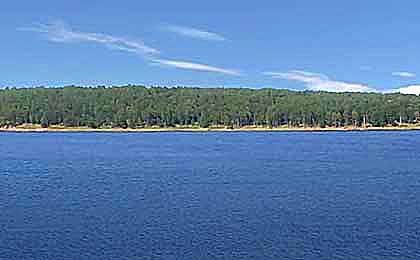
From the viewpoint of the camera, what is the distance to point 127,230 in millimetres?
34406

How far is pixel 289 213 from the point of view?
127 feet

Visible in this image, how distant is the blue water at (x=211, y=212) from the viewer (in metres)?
A: 30.3

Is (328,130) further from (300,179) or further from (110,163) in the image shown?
(300,179)

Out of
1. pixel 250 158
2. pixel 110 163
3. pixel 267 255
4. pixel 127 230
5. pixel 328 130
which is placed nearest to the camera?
pixel 267 255

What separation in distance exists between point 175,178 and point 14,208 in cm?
2019

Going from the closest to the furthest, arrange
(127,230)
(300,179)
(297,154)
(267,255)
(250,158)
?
(267,255) < (127,230) < (300,179) < (250,158) < (297,154)

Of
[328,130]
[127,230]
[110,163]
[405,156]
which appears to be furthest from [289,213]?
[328,130]

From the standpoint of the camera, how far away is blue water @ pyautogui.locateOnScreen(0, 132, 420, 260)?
99.5 ft

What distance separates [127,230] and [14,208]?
10319 millimetres

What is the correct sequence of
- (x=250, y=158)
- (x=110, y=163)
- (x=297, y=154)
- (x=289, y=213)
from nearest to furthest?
(x=289, y=213)
(x=110, y=163)
(x=250, y=158)
(x=297, y=154)

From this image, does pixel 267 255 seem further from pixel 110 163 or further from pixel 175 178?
pixel 110 163

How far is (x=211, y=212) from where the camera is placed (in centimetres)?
3928

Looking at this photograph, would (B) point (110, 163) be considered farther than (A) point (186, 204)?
Yes

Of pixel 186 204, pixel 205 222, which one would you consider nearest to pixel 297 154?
pixel 186 204
